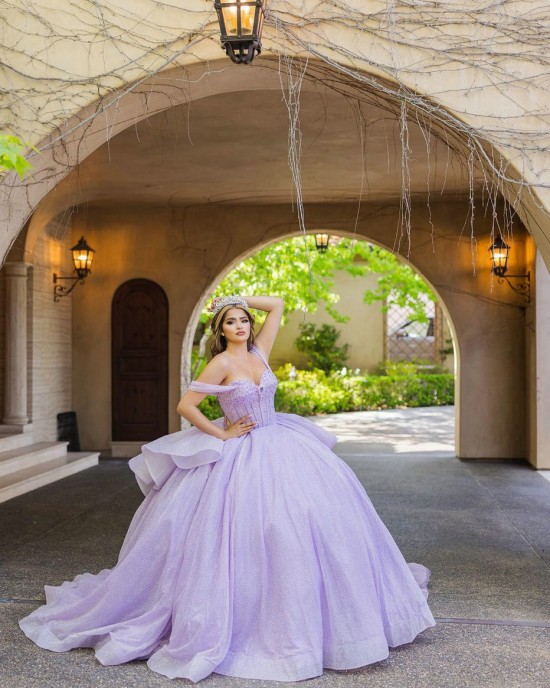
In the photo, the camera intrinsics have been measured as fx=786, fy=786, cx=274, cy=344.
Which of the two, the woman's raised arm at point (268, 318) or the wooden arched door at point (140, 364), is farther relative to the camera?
the wooden arched door at point (140, 364)

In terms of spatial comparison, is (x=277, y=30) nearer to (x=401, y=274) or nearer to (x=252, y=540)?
(x=252, y=540)

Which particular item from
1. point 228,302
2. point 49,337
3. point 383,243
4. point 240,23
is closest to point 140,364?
point 49,337

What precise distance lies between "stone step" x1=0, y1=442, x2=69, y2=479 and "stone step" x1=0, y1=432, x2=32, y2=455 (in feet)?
0.14

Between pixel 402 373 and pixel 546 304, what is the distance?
959cm

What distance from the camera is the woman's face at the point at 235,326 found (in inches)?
148

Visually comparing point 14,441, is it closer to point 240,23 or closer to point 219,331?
point 219,331

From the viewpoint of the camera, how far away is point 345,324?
1945 centimetres

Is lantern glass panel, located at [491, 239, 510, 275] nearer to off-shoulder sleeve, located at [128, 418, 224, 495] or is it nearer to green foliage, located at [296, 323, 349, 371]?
off-shoulder sleeve, located at [128, 418, 224, 495]

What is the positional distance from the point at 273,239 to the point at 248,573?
22.9 ft

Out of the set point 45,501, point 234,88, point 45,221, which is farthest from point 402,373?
point 234,88

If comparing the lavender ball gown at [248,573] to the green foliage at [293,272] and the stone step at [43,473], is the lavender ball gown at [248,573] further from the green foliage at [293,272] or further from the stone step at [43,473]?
the green foliage at [293,272]

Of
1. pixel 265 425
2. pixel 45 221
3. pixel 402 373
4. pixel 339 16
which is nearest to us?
pixel 265 425

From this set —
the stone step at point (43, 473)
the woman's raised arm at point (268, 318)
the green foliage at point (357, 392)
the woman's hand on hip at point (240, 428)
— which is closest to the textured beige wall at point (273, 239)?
the stone step at point (43, 473)

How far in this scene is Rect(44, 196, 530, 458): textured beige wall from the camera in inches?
381
